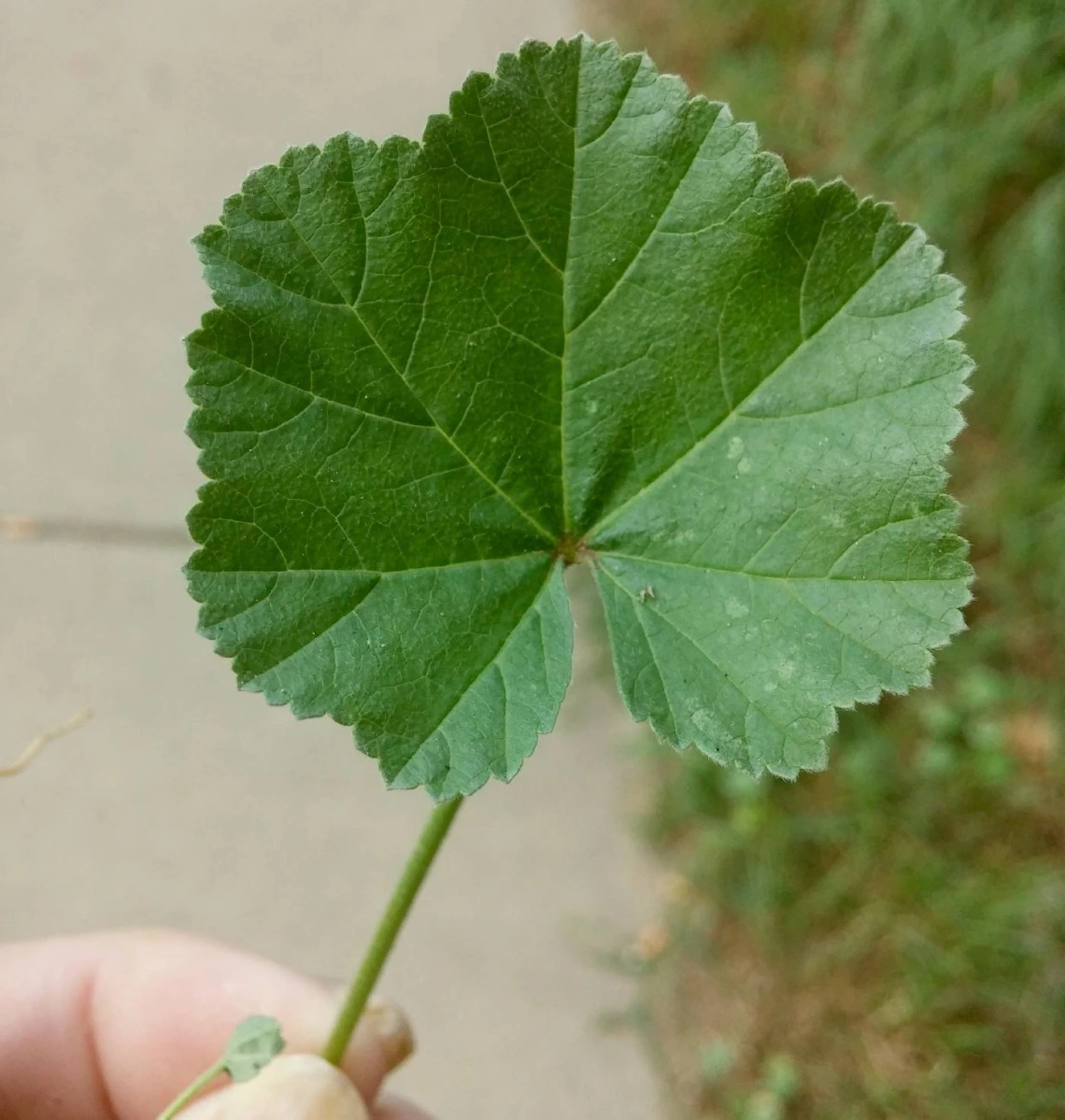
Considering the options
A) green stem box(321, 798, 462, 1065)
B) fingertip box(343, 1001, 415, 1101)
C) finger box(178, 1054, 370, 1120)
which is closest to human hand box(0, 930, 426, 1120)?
fingertip box(343, 1001, 415, 1101)

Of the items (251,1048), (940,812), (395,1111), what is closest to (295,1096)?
(251,1048)

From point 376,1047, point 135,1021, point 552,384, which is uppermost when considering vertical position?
point 552,384

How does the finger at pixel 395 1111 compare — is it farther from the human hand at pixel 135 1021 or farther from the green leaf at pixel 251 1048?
the green leaf at pixel 251 1048

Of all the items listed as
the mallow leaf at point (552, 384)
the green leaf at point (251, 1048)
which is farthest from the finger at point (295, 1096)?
the mallow leaf at point (552, 384)

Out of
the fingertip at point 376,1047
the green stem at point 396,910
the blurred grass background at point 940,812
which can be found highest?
the green stem at point 396,910

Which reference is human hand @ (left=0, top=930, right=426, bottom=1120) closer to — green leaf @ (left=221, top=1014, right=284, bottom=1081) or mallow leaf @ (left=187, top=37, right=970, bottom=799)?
green leaf @ (left=221, top=1014, right=284, bottom=1081)

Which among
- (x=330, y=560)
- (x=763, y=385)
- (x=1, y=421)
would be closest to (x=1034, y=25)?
(x=763, y=385)

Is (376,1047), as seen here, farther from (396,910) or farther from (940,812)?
(940,812)
